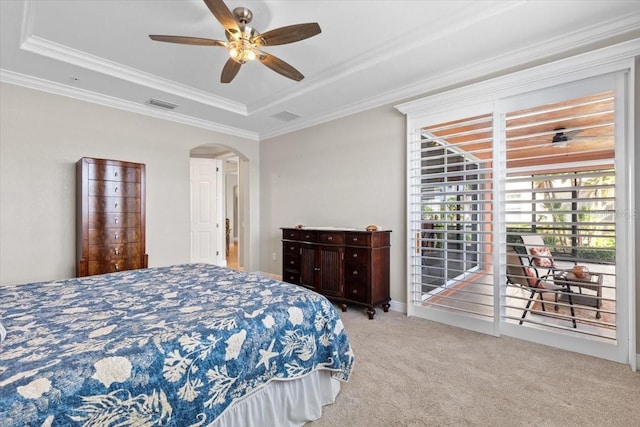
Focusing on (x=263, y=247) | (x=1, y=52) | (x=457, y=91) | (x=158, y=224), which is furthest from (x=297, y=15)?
(x=263, y=247)

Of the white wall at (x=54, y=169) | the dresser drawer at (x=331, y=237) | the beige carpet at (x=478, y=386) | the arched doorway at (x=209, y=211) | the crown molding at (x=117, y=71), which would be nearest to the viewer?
the beige carpet at (x=478, y=386)

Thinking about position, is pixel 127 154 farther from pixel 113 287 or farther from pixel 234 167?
pixel 234 167

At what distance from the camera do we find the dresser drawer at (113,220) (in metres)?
3.47

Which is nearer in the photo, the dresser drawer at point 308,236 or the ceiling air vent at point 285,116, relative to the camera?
the dresser drawer at point 308,236

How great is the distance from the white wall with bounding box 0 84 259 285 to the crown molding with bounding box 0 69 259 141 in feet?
0.23

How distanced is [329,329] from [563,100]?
2938 mm

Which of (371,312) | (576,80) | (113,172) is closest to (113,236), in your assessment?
(113,172)

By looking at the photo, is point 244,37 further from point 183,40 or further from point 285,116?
point 285,116

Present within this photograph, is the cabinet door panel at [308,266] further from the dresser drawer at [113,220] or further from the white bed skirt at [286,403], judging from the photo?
the dresser drawer at [113,220]

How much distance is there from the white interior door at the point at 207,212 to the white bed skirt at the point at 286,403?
5037 millimetres

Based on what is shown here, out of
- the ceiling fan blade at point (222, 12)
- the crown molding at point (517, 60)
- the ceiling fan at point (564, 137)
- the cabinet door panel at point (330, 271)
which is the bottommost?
the cabinet door panel at point (330, 271)

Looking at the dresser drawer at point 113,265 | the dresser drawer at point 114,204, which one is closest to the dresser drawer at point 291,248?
the dresser drawer at point 113,265

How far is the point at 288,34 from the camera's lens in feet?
7.20

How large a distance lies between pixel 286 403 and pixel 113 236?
123 inches
